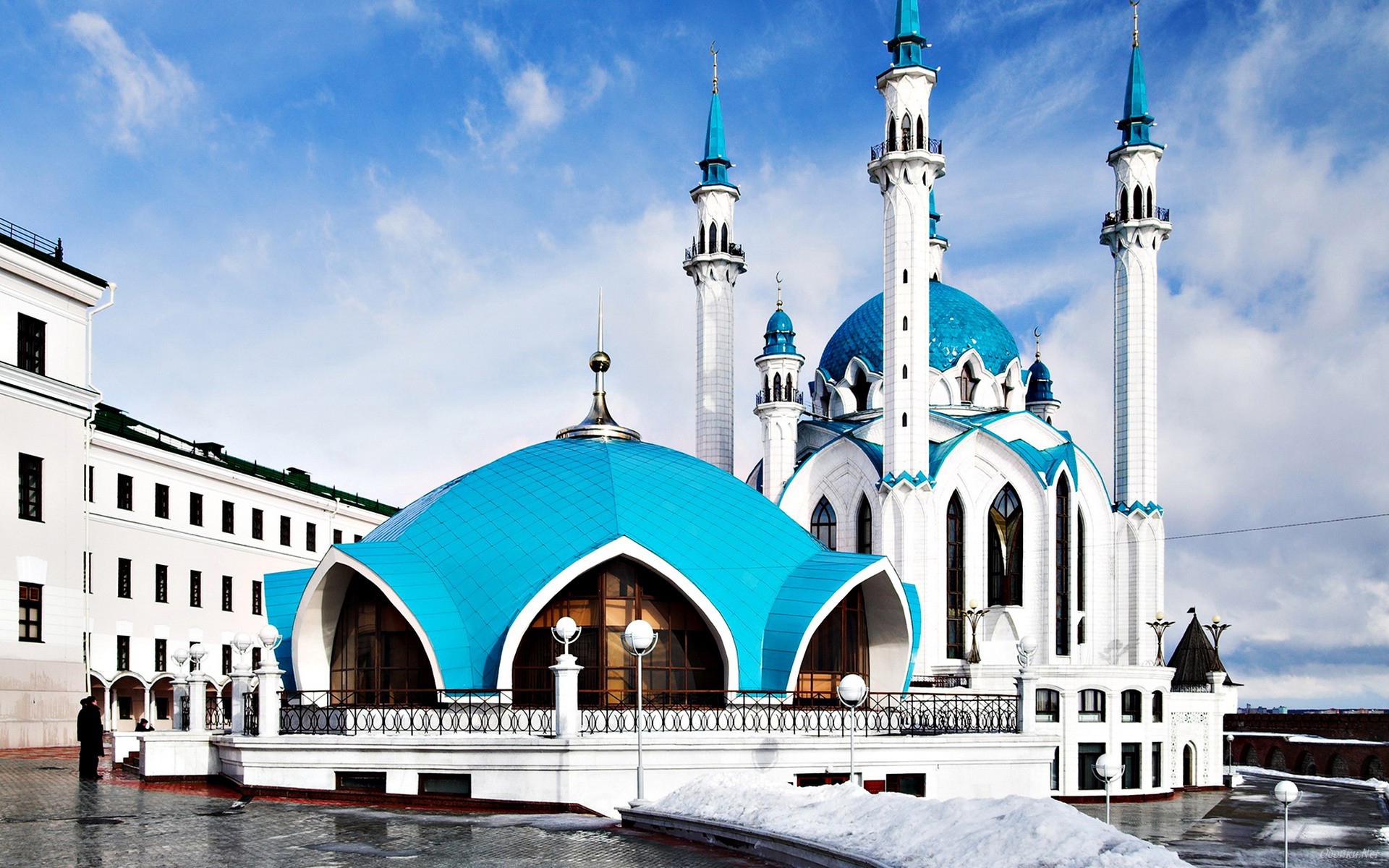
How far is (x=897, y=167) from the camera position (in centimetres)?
4281

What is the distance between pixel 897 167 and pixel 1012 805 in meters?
33.3

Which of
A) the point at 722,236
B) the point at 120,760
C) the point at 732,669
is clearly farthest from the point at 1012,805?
the point at 722,236

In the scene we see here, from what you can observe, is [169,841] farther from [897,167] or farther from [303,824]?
[897,167]

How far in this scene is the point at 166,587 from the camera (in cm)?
4394

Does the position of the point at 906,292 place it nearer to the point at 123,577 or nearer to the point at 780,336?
the point at 780,336

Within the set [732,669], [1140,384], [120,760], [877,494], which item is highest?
[1140,384]

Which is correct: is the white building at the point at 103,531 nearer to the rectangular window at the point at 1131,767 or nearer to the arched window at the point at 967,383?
the arched window at the point at 967,383

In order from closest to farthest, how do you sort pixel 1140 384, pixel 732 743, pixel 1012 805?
pixel 1012 805 → pixel 732 743 → pixel 1140 384

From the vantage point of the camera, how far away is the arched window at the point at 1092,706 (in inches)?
1506

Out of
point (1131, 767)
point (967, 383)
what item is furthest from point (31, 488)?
point (967, 383)

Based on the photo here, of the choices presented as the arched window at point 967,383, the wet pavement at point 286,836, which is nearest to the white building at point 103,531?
the wet pavement at point 286,836

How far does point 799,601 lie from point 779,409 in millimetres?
24137

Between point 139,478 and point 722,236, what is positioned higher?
point 722,236

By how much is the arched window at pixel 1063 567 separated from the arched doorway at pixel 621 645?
23.0m
